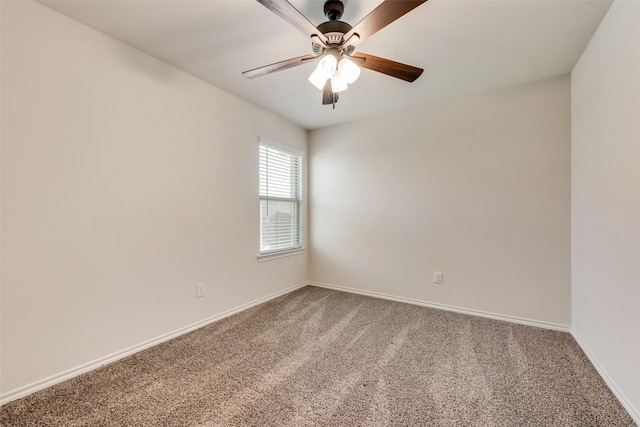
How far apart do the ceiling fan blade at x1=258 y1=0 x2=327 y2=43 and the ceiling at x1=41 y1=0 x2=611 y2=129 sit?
28 cm

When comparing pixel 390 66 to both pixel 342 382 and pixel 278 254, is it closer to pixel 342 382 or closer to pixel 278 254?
pixel 342 382

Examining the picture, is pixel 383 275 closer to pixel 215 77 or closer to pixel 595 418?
pixel 595 418

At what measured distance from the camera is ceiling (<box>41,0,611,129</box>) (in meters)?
1.60

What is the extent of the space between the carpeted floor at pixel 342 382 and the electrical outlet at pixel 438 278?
0.53 metres

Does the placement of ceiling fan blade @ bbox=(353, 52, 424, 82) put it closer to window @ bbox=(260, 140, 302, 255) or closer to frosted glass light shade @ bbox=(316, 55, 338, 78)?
frosted glass light shade @ bbox=(316, 55, 338, 78)

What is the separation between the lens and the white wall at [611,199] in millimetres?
1376

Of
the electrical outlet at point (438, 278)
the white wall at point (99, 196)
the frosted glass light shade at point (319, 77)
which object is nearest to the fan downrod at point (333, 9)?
the frosted glass light shade at point (319, 77)

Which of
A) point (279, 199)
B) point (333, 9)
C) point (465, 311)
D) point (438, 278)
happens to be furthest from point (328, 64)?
point (465, 311)

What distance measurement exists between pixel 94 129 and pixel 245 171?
1.30 meters

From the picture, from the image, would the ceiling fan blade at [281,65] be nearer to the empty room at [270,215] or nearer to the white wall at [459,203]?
the empty room at [270,215]

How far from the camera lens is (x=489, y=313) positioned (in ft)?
8.71

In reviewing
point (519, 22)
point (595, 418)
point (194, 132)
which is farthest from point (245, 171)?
point (595, 418)

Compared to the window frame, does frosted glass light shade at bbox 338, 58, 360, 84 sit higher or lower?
higher

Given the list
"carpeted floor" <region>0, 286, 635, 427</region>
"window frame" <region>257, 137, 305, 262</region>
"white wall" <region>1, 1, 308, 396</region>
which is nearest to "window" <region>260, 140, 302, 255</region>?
"window frame" <region>257, 137, 305, 262</region>
